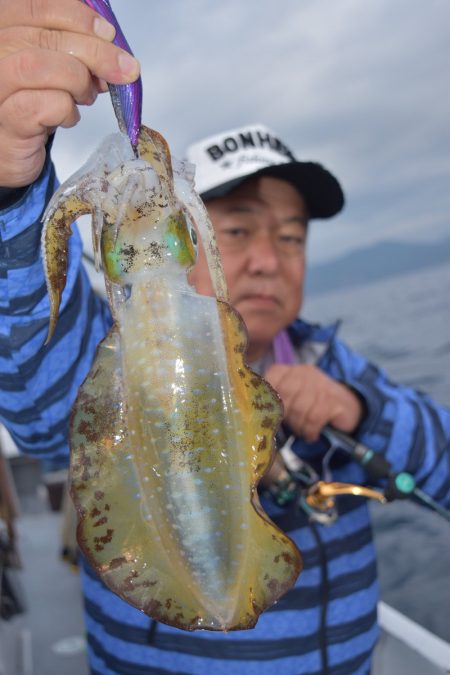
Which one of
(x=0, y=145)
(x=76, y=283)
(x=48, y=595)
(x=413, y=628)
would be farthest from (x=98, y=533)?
(x=48, y=595)

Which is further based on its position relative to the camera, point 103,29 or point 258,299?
point 258,299

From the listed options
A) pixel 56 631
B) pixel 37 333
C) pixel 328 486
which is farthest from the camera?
pixel 56 631

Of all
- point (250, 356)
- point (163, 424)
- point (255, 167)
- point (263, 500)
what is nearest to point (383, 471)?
point (263, 500)

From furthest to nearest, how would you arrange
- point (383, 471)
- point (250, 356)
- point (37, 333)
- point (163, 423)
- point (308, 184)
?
point (250, 356) < point (308, 184) < point (383, 471) < point (37, 333) < point (163, 423)

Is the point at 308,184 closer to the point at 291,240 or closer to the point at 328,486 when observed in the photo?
the point at 291,240

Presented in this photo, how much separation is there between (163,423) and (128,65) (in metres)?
0.55

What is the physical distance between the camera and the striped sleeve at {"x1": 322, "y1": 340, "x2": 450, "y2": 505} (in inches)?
98.3

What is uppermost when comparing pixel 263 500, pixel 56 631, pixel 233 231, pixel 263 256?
pixel 233 231

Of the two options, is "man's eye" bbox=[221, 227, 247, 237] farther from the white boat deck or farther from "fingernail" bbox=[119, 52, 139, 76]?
the white boat deck

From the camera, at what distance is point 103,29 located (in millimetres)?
960

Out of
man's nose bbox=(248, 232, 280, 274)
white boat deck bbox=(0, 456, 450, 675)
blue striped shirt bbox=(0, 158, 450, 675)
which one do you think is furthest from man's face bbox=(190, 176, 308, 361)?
white boat deck bbox=(0, 456, 450, 675)

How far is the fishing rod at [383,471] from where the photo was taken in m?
2.24

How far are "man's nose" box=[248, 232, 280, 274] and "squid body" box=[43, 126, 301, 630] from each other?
158 cm

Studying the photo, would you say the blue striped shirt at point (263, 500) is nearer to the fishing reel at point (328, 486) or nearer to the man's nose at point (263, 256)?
the fishing reel at point (328, 486)
